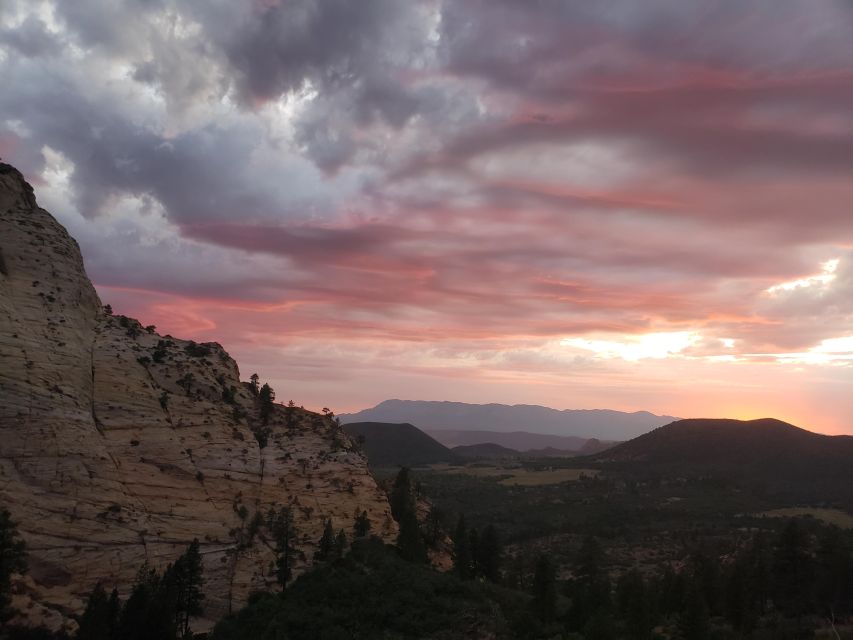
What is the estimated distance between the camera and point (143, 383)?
6500 cm

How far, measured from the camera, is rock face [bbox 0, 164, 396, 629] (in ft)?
157

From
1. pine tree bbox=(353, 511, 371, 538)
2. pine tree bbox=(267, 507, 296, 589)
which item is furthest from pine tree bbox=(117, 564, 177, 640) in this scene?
pine tree bbox=(353, 511, 371, 538)

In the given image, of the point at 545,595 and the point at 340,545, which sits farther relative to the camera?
the point at 340,545

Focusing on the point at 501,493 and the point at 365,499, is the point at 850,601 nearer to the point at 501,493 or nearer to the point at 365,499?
the point at 365,499

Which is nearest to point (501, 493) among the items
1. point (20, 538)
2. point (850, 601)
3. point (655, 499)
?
point (655, 499)

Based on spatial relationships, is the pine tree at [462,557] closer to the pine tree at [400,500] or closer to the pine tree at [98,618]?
the pine tree at [400,500]

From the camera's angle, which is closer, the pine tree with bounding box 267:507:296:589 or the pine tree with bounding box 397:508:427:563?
the pine tree with bounding box 267:507:296:589

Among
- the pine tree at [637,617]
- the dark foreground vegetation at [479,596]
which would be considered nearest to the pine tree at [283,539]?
the dark foreground vegetation at [479,596]

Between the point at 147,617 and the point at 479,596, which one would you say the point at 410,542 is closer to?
the point at 479,596

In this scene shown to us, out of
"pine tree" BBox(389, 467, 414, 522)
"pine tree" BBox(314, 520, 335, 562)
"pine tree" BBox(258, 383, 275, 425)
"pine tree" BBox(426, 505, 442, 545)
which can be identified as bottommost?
"pine tree" BBox(426, 505, 442, 545)

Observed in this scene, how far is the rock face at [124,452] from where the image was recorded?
157 ft

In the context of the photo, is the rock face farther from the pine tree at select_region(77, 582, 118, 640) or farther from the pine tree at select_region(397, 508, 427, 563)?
the pine tree at select_region(397, 508, 427, 563)

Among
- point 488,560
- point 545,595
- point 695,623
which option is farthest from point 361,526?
point 695,623

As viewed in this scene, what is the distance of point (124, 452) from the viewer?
56844mm
